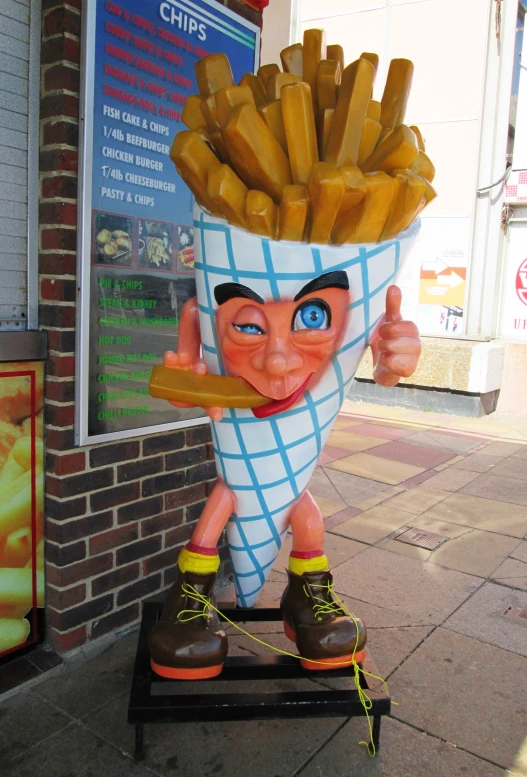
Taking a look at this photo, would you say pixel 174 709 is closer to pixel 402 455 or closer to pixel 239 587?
pixel 239 587

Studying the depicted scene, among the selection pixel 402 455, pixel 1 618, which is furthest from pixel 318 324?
pixel 402 455

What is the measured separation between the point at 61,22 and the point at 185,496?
2.03 metres

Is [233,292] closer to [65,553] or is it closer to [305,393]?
[305,393]

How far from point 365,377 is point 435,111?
151 inches

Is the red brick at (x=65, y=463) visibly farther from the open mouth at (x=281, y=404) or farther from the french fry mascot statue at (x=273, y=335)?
the open mouth at (x=281, y=404)

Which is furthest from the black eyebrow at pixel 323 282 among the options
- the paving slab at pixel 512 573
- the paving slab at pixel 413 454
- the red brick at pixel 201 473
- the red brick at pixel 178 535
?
the paving slab at pixel 413 454

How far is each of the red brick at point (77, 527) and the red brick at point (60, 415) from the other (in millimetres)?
394

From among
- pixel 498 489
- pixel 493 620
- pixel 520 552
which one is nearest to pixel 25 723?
pixel 493 620

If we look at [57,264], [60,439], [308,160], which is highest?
[308,160]

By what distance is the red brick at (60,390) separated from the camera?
2.48 metres

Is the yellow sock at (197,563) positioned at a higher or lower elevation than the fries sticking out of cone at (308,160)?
lower

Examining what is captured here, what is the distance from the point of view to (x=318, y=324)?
1.90m

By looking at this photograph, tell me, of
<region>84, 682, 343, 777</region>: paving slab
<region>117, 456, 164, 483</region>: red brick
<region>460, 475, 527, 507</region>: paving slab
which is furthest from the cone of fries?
<region>460, 475, 527, 507</region>: paving slab

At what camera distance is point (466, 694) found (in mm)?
2621
